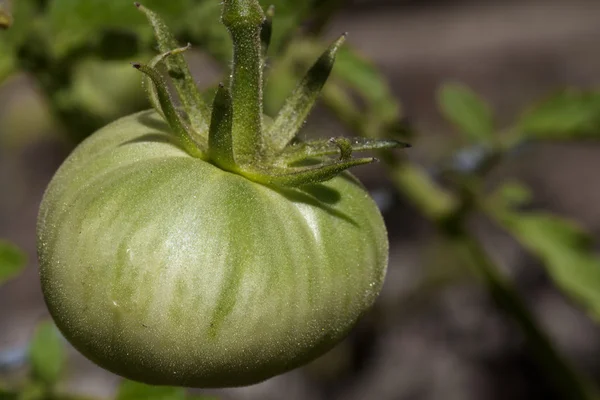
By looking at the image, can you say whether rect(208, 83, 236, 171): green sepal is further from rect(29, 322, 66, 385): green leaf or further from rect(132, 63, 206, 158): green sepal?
rect(29, 322, 66, 385): green leaf

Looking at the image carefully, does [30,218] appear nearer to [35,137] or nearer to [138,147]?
[35,137]

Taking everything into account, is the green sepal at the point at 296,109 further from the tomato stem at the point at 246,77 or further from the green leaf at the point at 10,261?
the green leaf at the point at 10,261

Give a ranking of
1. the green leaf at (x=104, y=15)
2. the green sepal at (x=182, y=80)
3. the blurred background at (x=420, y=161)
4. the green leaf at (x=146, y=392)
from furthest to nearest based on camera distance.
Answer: the blurred background at (x=420, y=161)
the green leaf at (x=104, y=15)
the green leaf at (x=146, y=392)
the green sepal at (x=182, y=80)

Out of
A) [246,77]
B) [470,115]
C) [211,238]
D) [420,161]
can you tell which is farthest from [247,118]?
[420,161]

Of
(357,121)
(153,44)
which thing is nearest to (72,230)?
(153,44)

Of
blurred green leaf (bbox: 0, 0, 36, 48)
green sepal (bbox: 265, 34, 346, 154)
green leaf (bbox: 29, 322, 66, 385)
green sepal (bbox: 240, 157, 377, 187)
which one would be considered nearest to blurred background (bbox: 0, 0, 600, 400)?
blurred green leaf (bbox: 0, 0, 36, 48)

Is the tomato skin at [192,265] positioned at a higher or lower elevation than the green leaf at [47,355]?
higher

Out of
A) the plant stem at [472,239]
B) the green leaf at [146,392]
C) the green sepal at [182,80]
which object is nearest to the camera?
the green sepal at [182,80]

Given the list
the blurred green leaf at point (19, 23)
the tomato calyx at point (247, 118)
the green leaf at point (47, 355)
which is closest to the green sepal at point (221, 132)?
the tomato calyx at point (247, 118)
